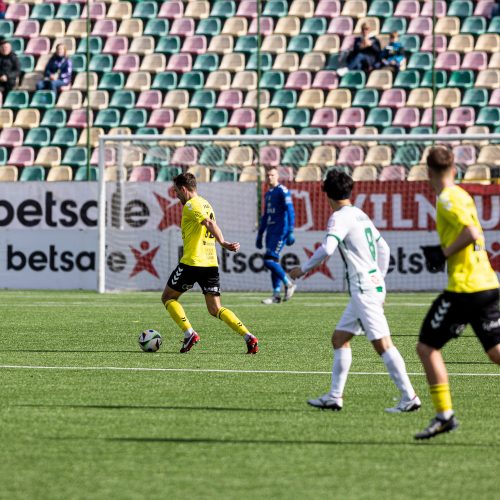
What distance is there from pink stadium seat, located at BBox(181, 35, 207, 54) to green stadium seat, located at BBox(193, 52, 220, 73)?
0.24m

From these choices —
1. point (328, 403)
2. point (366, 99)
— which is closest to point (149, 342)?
point (328, 403)

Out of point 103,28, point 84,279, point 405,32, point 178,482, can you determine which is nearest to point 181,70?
point 103,28

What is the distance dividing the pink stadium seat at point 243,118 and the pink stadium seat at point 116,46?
14.2ft

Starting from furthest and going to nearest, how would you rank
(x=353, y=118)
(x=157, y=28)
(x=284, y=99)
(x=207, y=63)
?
(x=157, y=28), (x=207, y=63), (x=284, y=99), (x=353, y=118)

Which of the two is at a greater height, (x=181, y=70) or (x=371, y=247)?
(x=181, y=70)

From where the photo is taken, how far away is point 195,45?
103ft

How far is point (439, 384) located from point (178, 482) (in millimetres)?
1959

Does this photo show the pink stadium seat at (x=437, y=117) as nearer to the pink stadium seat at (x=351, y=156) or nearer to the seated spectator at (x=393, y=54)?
the seated spectator at (x=393, y=54)

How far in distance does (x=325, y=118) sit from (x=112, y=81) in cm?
579

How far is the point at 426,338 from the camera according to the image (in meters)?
7.64

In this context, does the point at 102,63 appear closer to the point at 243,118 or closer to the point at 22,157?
the point at 22,157

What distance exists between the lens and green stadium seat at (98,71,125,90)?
30984 millimetres

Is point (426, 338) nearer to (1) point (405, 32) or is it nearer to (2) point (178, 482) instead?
(2) point (178, 482)

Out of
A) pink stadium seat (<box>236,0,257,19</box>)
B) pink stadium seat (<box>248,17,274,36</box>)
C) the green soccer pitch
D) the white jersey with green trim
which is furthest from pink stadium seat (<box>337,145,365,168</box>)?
the white jersey with green trim
